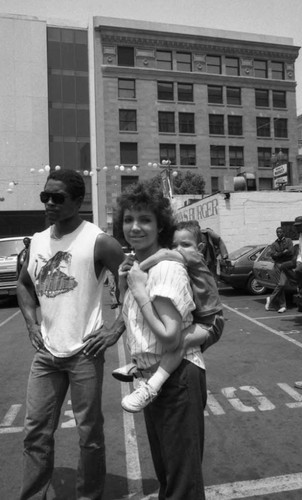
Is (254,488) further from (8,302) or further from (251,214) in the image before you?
(251,214)

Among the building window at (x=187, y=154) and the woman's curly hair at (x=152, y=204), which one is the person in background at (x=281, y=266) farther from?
the building window at (x=187, y=154)

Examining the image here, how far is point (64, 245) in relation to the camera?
→ 255 centimetres

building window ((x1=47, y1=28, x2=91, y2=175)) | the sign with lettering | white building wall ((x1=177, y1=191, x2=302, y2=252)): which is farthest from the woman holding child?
building window ((x1=47, y1=28, x2=91, y2=175))

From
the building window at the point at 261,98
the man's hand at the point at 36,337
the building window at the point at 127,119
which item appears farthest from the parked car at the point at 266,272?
the building window at the point at 261,98

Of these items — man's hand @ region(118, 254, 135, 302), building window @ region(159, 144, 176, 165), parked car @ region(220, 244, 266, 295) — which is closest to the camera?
man's hand @ region(118, 254, 135, 302)

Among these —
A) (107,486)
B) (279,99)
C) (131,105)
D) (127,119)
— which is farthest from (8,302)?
(279,99)

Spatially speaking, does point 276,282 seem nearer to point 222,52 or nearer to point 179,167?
point 179,167

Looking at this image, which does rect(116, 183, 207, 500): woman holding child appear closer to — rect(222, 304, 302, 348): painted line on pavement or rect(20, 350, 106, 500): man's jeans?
rect(20, 350, 106, 500): man's jeans

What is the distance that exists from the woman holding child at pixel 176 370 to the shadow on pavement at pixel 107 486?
75cm

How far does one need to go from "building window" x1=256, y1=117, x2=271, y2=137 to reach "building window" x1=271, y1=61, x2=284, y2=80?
444 cm

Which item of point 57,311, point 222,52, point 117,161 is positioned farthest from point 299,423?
point 222,52

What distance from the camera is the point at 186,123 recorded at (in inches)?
1597

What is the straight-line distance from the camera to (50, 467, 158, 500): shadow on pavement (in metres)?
2.76

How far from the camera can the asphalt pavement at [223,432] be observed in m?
2.85
